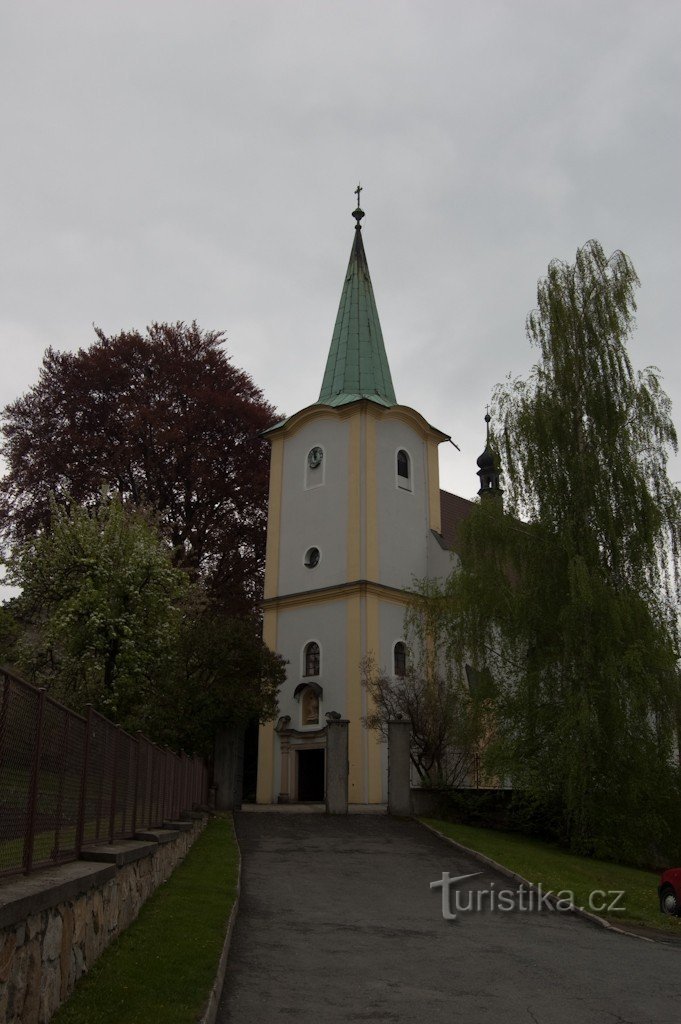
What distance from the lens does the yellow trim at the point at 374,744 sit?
27062 millimetres

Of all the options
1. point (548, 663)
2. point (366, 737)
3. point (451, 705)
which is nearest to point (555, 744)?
point (548, 663)

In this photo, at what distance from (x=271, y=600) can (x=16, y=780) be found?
88.6ft

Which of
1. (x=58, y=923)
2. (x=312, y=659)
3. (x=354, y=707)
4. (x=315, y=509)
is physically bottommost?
(x=58, y=923)

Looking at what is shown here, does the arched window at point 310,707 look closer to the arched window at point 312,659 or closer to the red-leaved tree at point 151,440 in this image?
the arched window at point 312,659

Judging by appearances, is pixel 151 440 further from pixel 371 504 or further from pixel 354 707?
pixel 354 707

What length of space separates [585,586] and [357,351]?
19.4m

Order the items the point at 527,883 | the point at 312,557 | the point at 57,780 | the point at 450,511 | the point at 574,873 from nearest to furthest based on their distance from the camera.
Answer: the point at 57,780 → the point at 527,883 → the point at 574,873 → the point at 312,557 → the point at 450,511

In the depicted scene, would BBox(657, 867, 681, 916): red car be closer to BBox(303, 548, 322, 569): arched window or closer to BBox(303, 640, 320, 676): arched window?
BBox(303, 640, 320, 676): arched window

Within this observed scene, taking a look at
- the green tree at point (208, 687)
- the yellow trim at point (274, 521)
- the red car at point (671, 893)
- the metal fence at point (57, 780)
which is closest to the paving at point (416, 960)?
the metal fence at point (57, 780)

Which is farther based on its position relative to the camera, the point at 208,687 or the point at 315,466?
the point at 315,466

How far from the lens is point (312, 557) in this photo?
104 feet

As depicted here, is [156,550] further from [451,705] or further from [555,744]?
[555,744]

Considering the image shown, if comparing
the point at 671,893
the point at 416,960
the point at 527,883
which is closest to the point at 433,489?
the point at 527,883

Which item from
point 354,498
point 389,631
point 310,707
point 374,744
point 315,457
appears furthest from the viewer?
point 315,457
